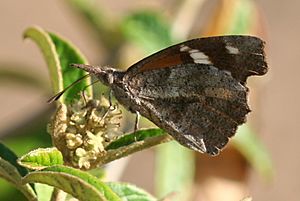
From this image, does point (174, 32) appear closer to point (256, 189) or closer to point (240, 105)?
point (240, 105)

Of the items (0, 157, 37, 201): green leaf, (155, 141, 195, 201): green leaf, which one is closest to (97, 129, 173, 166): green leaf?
(0, 157, 37, 201): green leaf

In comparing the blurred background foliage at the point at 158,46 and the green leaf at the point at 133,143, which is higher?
the green leaf at the point at 133,143

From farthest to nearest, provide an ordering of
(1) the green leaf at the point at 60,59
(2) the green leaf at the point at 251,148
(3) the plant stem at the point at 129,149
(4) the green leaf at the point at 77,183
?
(2) the green leaf at the point at 251,148
(1) the green leaf at the point at 60,59
(3) the plant stem at the point at 129,149
(4) the green leaf at the point at 77,183

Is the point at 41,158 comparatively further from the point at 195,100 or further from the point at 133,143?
the point at 195,100

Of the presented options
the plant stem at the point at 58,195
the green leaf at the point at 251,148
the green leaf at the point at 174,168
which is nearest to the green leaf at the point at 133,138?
the plant stem at the point at 58,195

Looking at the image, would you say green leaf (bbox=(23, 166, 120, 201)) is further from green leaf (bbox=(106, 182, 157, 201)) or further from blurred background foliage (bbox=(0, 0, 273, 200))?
blurred background foliage (bbox=(0, 0, 273, 200))

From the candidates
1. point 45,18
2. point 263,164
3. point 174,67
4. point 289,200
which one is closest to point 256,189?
point 289,200

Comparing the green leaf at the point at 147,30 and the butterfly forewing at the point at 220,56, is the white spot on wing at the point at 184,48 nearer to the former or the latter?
the butterfly forewing at the point at 220,56
